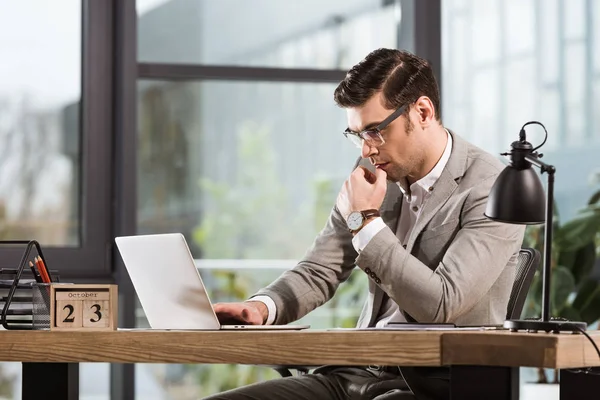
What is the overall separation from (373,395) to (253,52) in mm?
2426

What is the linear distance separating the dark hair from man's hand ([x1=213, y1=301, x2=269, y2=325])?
1.88ft

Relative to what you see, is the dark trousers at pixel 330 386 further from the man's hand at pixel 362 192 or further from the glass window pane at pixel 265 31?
the glass window pane at pixel 265 31

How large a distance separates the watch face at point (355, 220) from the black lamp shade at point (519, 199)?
495mm

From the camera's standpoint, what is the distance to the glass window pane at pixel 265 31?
4.34m

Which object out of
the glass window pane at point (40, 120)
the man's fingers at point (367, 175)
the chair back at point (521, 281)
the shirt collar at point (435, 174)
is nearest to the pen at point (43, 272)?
the man's fingers at point (367, 175)

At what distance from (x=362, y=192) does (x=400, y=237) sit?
0.27 metres

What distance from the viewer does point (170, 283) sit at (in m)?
2.03

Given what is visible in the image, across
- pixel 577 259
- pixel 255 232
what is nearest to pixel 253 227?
pixel 255 232

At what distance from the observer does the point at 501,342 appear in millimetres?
1584

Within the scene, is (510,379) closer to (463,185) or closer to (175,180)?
(463,185)

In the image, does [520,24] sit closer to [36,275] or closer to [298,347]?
[36,275]

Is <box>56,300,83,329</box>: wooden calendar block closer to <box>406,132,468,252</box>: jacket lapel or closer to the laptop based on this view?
the laptop

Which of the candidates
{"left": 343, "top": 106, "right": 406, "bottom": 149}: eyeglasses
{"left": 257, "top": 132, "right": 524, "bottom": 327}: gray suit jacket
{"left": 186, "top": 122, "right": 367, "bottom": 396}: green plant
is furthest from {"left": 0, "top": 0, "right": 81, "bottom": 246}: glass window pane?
{"left": 343, "top": 106, "right": 406, "bottom": 149}: eyeglasses

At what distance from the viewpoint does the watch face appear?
2.30 m
